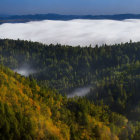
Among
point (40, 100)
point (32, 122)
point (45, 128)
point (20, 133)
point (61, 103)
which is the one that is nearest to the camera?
point (20, 133)

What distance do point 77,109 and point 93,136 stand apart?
23294mm

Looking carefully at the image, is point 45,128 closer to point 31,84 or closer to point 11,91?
point 11,91

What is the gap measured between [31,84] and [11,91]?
106 feet

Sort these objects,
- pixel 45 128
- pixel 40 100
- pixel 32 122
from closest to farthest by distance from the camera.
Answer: pixel 32 122, pixel 45 128, pixel 40 100

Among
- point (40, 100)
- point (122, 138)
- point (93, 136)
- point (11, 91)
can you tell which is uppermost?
point (11, 91)

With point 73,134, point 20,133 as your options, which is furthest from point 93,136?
point 20,133

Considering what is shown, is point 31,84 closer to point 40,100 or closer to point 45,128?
point 40,100

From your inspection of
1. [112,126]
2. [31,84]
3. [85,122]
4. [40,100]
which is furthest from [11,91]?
[112,126]

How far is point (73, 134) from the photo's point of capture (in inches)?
4791

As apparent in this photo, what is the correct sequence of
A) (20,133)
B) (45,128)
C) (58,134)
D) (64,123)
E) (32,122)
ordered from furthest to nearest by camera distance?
(64,123), (58,134), (45,128), (32,122), (20,133)

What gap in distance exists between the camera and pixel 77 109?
154 meters

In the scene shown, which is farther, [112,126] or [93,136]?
[112,126]

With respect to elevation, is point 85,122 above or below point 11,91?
below

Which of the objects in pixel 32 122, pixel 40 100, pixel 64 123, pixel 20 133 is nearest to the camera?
pixel 20 133
